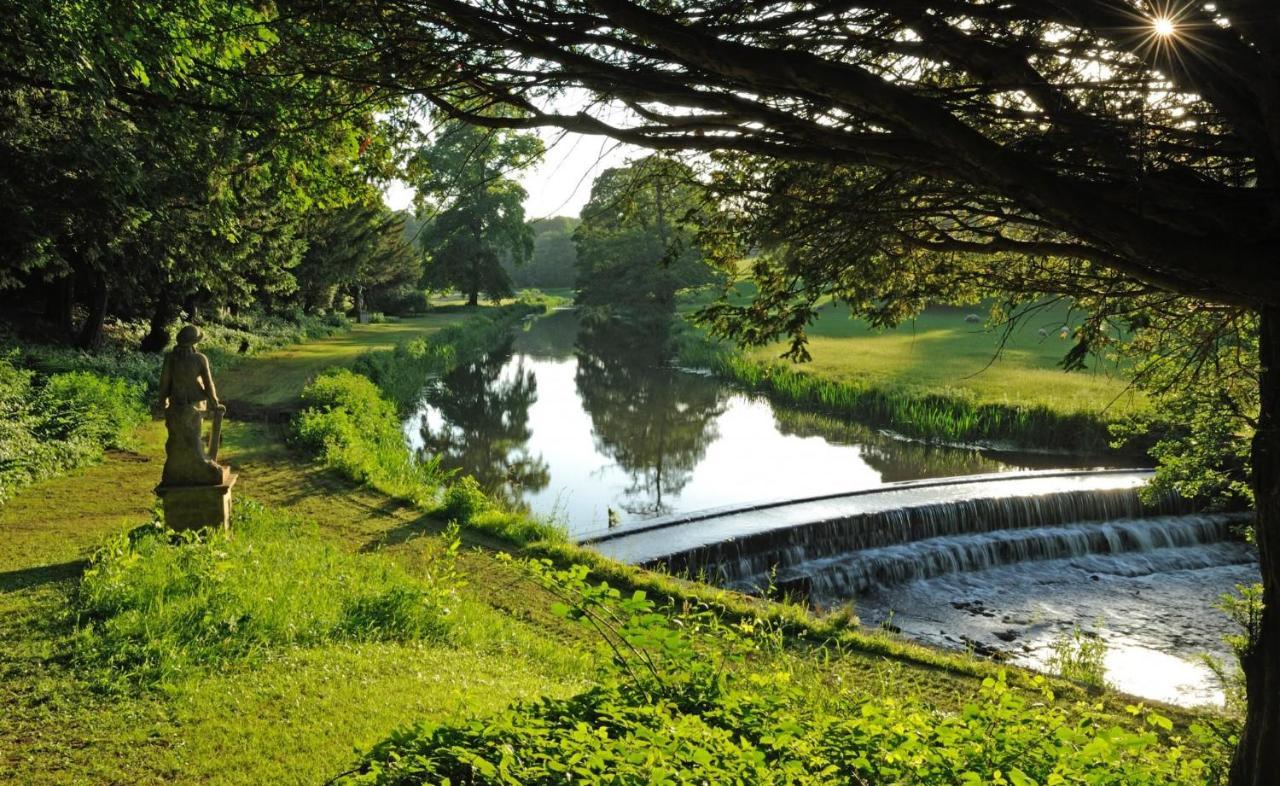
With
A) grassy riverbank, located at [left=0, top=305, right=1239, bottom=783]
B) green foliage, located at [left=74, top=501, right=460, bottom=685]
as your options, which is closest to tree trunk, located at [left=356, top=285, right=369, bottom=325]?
grassy riverbank, located at [left=0, top=305, right=1239, bottom=783]

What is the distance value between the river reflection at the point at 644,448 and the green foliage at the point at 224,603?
6588 mm

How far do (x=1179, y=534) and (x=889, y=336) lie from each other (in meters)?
30.2

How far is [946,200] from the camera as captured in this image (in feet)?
16.4

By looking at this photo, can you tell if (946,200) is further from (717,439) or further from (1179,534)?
(717,439)

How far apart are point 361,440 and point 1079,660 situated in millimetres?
13870

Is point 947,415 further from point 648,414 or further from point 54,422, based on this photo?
point 54,422

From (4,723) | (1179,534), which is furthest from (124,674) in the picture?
(1179,534)

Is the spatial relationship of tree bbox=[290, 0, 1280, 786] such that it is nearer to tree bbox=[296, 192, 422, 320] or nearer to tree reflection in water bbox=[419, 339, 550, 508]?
tree reflection in water bbox=[419, 339, 550, 508]

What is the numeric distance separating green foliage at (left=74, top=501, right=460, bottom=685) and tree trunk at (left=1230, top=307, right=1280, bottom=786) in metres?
6.29

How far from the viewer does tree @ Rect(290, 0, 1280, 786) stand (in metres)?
3.30

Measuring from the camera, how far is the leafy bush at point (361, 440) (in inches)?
582

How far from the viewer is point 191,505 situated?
30.7 ft

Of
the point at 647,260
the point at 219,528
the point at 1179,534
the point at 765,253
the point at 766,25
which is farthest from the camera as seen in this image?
the point at 647,260

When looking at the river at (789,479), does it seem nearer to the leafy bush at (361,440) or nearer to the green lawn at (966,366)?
the leafy bush at (361,440)
